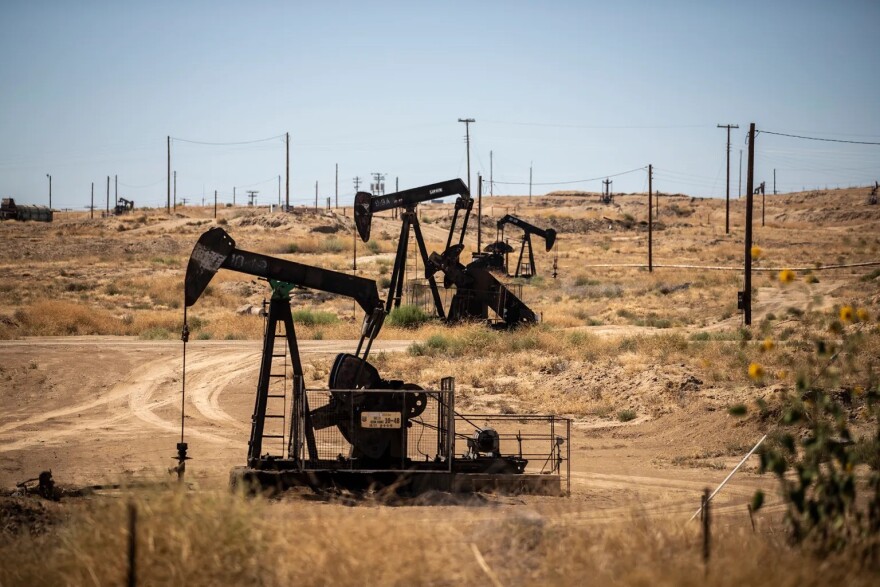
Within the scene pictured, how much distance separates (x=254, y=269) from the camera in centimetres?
1328

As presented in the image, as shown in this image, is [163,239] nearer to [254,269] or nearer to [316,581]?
[254,269]

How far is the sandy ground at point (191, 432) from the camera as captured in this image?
1395cm

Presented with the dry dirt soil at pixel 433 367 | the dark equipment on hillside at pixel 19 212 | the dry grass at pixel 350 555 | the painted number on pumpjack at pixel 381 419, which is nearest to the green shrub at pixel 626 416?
the dry dirt soil at pixel 433 367

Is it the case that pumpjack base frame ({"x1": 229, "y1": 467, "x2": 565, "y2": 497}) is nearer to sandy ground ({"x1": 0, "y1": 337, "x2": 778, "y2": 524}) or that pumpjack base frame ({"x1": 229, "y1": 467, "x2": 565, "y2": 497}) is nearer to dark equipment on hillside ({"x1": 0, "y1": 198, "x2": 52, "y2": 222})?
sandy ground ({"x1": 0, "y1": 337, "x2": 778, "y2": 524})

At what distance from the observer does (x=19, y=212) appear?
88.6 metres

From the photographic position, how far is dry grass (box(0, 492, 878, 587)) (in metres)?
6.88

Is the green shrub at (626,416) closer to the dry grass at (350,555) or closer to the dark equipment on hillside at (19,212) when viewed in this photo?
the dry grass at (350,555)

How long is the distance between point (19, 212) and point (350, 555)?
90.0 m

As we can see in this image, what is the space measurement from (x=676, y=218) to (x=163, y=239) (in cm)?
6161

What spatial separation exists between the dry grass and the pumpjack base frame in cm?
436

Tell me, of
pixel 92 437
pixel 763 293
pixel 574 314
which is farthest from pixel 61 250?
pixel 92 437

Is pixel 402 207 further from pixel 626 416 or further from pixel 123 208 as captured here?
pixel 123 208

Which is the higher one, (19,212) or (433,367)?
(19,212)

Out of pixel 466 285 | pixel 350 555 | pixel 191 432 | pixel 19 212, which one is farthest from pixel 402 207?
pixel 19 212
